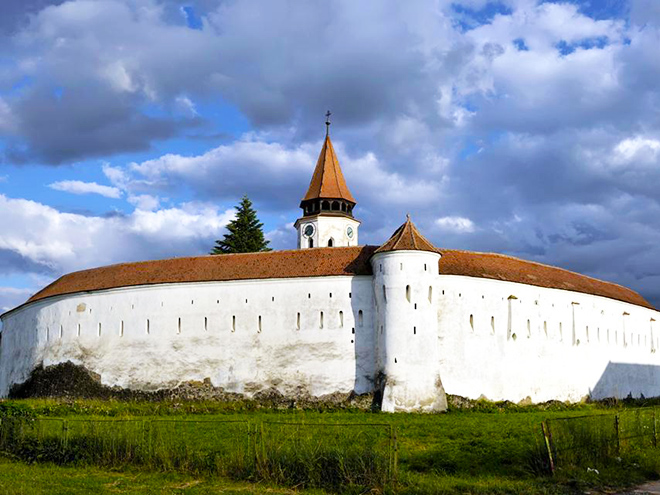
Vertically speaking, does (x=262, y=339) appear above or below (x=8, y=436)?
above

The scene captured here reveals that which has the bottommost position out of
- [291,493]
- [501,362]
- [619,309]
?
[291,493]

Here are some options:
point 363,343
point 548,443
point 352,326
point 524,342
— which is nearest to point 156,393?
point 352,326

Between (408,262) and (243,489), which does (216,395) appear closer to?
(408,262)

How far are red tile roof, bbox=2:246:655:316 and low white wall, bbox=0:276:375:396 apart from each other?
0.49 metres

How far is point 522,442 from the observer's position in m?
22.5

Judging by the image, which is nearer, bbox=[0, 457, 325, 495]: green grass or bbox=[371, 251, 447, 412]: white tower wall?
bbox=[0, 457, 325, 495]: green grass

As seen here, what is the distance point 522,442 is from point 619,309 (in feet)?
83.4

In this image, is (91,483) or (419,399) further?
(419,399)

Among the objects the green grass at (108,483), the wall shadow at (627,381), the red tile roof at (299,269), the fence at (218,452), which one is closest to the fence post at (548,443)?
the fence at (218,452)

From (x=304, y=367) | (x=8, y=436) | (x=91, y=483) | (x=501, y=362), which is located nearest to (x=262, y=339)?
(x=304, y=367)

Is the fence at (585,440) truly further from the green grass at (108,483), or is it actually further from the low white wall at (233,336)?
the low white wall at (233,336)

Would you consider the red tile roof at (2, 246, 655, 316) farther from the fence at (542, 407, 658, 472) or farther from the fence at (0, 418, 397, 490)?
the fence at (542, 407, 658, 472)

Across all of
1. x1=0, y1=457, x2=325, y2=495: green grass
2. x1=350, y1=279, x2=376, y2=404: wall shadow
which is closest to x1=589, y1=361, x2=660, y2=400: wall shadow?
x1=350, y1=279, x2=376, y2=404: wall shadow

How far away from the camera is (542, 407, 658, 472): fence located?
17938 mm
